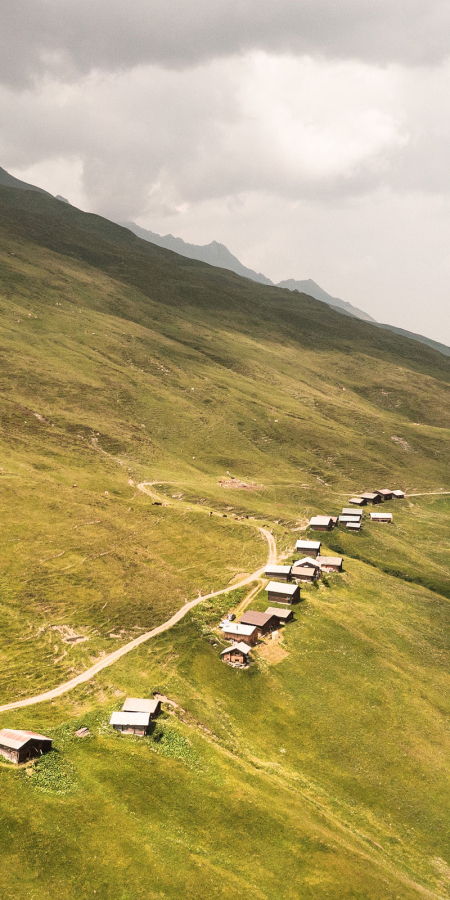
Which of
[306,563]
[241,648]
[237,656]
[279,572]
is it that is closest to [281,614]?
[241,648]

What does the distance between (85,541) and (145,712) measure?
176 feet

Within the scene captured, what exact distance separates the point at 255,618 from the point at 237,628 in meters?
4.67

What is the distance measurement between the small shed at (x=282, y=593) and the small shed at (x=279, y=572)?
693cm

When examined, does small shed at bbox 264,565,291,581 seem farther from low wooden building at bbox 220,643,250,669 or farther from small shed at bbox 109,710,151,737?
small shed at bbox 109,710,151,737

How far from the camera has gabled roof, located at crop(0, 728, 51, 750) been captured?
2176 inches

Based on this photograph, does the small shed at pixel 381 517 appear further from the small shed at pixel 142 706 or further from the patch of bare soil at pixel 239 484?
the small shed at pixel 142 706

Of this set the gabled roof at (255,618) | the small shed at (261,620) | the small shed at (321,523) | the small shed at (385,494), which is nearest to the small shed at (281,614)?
the small shed at (261,620)

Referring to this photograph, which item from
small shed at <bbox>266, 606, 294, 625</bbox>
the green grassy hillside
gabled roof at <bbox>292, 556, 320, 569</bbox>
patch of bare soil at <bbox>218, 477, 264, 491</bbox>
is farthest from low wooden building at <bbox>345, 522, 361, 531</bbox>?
small shed at <bbox>266, 606, 294, 625</bbox>

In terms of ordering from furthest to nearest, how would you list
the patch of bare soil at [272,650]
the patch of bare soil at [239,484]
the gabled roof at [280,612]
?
the patch of bare soil at [239,484], the gabled roof at [280,612], the patch of bare soil at [272,650]

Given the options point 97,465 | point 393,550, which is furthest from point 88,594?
point 393,550

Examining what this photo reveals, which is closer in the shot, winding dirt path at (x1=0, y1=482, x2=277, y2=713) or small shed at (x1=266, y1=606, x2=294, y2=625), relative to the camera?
winding dirt path at (x1=0, y1=482, x2=277, y2=713)

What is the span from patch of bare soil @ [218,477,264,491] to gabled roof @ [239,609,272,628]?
267 feet

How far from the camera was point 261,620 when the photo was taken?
298 feet

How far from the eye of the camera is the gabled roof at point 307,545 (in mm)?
126250
